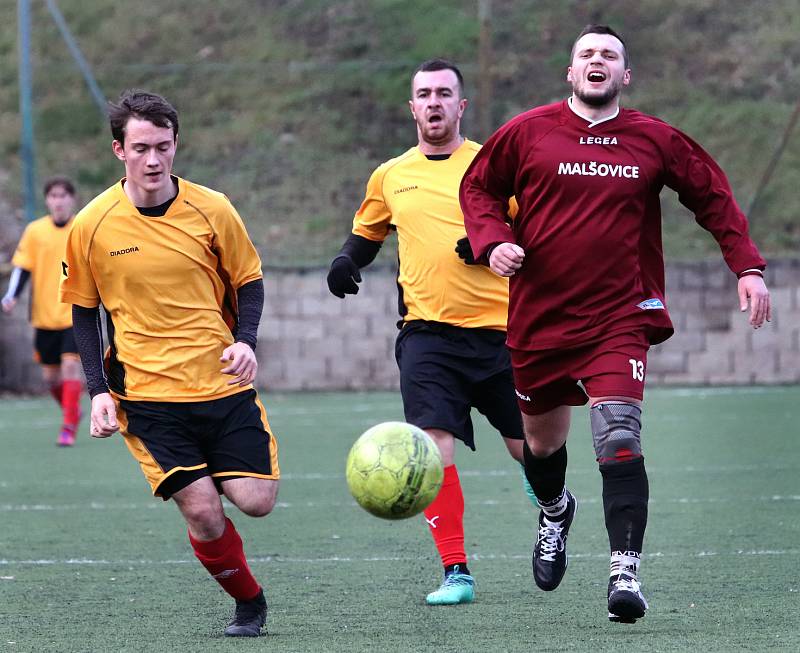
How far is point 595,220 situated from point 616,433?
0.73m

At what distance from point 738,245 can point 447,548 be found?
5.45 ft

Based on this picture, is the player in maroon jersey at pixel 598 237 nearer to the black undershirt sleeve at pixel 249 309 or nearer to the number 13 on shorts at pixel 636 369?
the number 13 on shorts at pixel 636 369

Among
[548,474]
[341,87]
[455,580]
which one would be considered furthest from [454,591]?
[341,87]

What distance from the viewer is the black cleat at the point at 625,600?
15.3ft

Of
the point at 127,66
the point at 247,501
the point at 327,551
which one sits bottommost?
the point at 327,551

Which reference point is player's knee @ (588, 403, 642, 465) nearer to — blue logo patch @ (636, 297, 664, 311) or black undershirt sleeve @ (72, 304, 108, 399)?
blue logo patch @ (636, 297, 664, 311)

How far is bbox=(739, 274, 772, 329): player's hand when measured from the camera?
498 cm

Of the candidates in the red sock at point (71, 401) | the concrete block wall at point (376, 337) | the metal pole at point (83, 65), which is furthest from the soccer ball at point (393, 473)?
the metal pole at point (83, 65)

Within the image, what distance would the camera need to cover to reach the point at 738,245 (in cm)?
514

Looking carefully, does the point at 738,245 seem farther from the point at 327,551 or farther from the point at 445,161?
the point at 327,551

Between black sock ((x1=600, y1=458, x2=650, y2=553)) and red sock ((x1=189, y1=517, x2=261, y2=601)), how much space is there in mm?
1268

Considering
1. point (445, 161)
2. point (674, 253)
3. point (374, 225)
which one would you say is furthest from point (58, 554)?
point (674, 253)

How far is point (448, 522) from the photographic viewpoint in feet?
19.4

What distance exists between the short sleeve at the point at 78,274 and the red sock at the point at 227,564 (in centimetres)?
93
